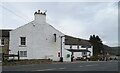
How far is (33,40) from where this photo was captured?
41.0 meters

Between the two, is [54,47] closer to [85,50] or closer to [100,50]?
[85,50]

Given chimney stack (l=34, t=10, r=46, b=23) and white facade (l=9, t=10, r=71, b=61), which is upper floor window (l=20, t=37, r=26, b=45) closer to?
white facade (l=9, t=10, r=71, b=61)

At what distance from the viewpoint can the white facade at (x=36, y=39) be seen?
132ft

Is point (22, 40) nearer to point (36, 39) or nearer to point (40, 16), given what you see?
point (36, 39)

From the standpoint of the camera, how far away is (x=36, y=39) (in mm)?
41219

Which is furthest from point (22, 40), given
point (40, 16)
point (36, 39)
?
point (40, 16)

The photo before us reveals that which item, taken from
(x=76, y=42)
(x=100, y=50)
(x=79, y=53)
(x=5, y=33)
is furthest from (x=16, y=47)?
(x=100, y=50)

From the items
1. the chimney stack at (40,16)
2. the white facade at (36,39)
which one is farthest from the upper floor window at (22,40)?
the chimney stack at (40,16)

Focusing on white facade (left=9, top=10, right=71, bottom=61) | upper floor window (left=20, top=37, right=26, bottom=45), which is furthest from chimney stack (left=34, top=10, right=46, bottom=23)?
upper floor window (left=20, top=37, right=26, bottom=45)

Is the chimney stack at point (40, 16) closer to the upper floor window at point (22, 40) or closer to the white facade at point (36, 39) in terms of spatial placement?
the white facade at point (36, 39)

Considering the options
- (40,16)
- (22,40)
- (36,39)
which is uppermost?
(40,16)

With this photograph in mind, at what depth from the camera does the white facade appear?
132 feet

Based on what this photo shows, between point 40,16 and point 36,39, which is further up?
point 40,16

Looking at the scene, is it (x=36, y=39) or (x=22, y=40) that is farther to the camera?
(x=36, y=39)
